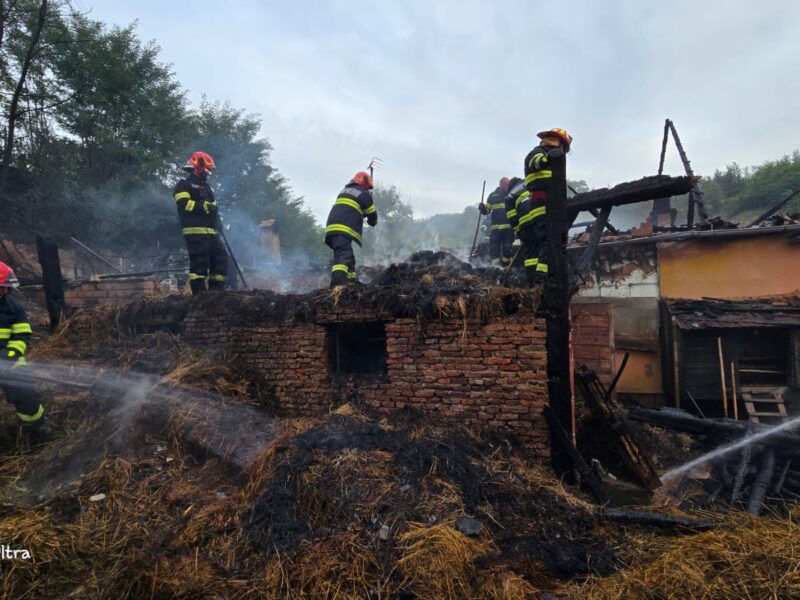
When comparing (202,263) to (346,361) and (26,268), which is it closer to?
(346,361)

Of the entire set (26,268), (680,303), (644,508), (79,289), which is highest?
(26,268)

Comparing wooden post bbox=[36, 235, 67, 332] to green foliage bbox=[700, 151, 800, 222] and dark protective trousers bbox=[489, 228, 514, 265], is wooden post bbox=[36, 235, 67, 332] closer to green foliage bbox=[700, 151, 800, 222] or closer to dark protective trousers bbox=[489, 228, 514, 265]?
dark protective trousers bbox=[489, 228, 514, 265]

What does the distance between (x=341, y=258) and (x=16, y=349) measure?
3836 mm

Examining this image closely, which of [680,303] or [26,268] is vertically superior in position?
[26,268]

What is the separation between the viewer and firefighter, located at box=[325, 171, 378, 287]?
635 centimetres

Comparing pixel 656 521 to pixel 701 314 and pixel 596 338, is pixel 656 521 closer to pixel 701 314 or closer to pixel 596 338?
pixel 596 338

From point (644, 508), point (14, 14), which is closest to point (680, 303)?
point (644, 508)

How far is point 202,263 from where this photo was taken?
6.68m

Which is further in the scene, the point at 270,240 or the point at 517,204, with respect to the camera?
the point at 270,240

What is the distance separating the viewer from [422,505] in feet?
11.8

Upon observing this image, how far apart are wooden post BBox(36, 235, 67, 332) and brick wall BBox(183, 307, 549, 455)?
3.14 meters

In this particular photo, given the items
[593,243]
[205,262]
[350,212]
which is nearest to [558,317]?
[593,243]

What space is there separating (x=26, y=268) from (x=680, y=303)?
51.4 ft

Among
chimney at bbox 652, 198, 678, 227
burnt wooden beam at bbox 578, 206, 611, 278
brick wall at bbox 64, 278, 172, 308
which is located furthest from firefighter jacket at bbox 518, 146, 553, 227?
chimney at bbox 652, 198, 678, 227
